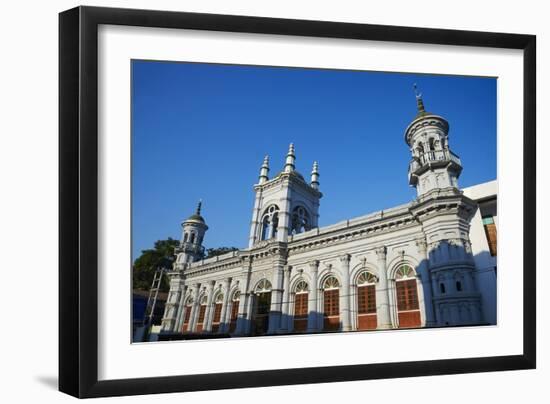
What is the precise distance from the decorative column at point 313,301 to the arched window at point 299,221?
520 mm

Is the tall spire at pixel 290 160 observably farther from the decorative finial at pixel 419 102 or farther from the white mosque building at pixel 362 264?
the decorative finial at pixel 419 102

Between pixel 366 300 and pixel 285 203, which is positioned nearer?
pixel 366 300

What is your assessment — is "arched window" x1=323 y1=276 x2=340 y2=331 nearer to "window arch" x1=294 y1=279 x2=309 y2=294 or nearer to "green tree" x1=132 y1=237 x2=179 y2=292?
"window arch" x1=294 y1=279 x2=309 y2=294

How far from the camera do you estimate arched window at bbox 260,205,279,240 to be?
7976 millimetres

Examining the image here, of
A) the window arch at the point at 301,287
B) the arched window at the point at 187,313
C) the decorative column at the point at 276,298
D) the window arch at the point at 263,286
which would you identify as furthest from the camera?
the window arch at the point at 263,286

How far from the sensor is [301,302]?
300 inches

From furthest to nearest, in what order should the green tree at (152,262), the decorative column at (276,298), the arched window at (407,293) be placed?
1. the arched window at (407,293)
2. the decorative column at (276,298)
3. the green tree at (152,262)

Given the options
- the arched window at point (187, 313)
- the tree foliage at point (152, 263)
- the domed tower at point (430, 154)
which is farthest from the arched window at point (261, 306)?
the domed tower at point (430, 154)

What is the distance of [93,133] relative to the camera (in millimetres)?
5496

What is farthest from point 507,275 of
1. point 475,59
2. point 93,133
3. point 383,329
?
point 93,133

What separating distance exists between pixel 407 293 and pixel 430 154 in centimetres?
195

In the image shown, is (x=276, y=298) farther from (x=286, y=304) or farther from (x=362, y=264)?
(x=362, y=264)

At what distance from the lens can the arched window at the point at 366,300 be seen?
696 cm

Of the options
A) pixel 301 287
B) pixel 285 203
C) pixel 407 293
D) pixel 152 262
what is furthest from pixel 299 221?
pixel 152 262
